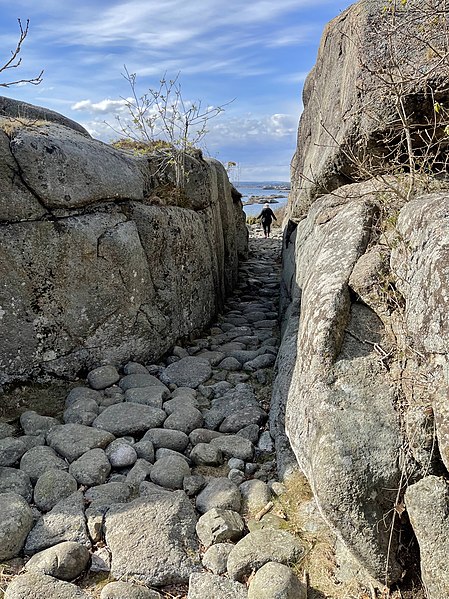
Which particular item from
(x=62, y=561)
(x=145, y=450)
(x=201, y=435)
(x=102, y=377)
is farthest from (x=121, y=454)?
(x=102, y=377)

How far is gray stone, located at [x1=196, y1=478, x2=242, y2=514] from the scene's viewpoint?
3873 mm

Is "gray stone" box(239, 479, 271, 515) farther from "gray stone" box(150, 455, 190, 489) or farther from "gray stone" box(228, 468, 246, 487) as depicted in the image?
"gray stone" box(150, 455, 190, 489)

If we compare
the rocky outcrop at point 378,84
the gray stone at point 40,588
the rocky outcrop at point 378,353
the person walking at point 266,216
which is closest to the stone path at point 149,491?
the gray stone at point 40,588

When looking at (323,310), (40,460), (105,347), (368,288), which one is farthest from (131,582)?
(105,347)

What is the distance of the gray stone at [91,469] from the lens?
13.7 ft

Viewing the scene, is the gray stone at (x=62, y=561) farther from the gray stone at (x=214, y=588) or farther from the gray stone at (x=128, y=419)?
the gray stone at (x=128, y=419)

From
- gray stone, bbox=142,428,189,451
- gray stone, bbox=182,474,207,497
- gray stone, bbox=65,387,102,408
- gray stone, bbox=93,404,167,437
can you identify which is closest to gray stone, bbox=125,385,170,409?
gray stone, bbox=93,404,167,437

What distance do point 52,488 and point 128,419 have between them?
3.58 feet

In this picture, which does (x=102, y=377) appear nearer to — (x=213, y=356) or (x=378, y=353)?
(x=213, y=356)

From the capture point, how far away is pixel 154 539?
3434mm

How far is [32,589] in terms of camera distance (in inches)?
119

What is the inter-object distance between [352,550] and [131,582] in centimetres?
137

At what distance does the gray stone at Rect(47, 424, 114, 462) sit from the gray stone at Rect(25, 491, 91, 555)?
27.2 inches

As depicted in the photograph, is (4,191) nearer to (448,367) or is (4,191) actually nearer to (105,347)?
(105,347)
